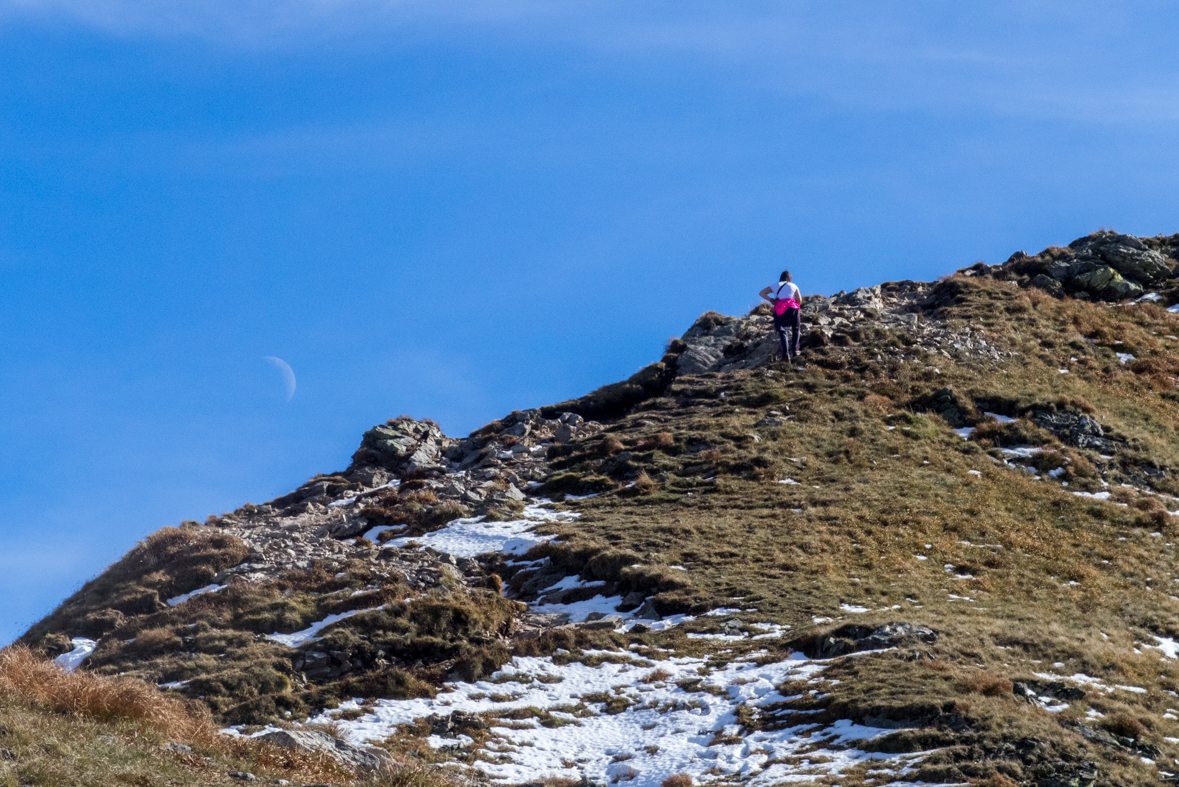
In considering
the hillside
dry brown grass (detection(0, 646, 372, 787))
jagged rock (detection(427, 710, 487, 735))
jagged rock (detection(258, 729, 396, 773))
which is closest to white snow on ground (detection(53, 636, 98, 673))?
the hillside

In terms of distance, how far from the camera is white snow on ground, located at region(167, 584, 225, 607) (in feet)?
73.3

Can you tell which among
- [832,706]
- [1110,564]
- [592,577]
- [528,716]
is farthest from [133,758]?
[1110,564]

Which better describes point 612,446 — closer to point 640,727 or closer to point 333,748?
point 640,727

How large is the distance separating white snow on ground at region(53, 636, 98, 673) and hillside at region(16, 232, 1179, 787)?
24 centimetres

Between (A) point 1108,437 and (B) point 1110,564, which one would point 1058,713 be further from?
(A) point 1108,437

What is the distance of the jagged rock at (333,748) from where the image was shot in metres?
11.0

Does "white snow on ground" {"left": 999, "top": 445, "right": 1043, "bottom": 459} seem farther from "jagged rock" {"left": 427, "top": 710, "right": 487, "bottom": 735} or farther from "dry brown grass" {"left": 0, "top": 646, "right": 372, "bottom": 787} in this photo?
"dry brown grass" {"left": 0, "top": 646, "right": 372, "bottom": 787}

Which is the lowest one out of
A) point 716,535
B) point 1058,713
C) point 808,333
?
point 1058,713

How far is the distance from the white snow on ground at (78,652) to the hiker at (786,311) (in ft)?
83.1

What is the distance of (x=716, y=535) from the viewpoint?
2484 centimetres

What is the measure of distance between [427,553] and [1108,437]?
76.8 ft

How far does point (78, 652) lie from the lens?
20.3 metres

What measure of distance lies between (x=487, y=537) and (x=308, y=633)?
746 centimetres

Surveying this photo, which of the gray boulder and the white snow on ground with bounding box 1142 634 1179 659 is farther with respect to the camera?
the gray boulder
